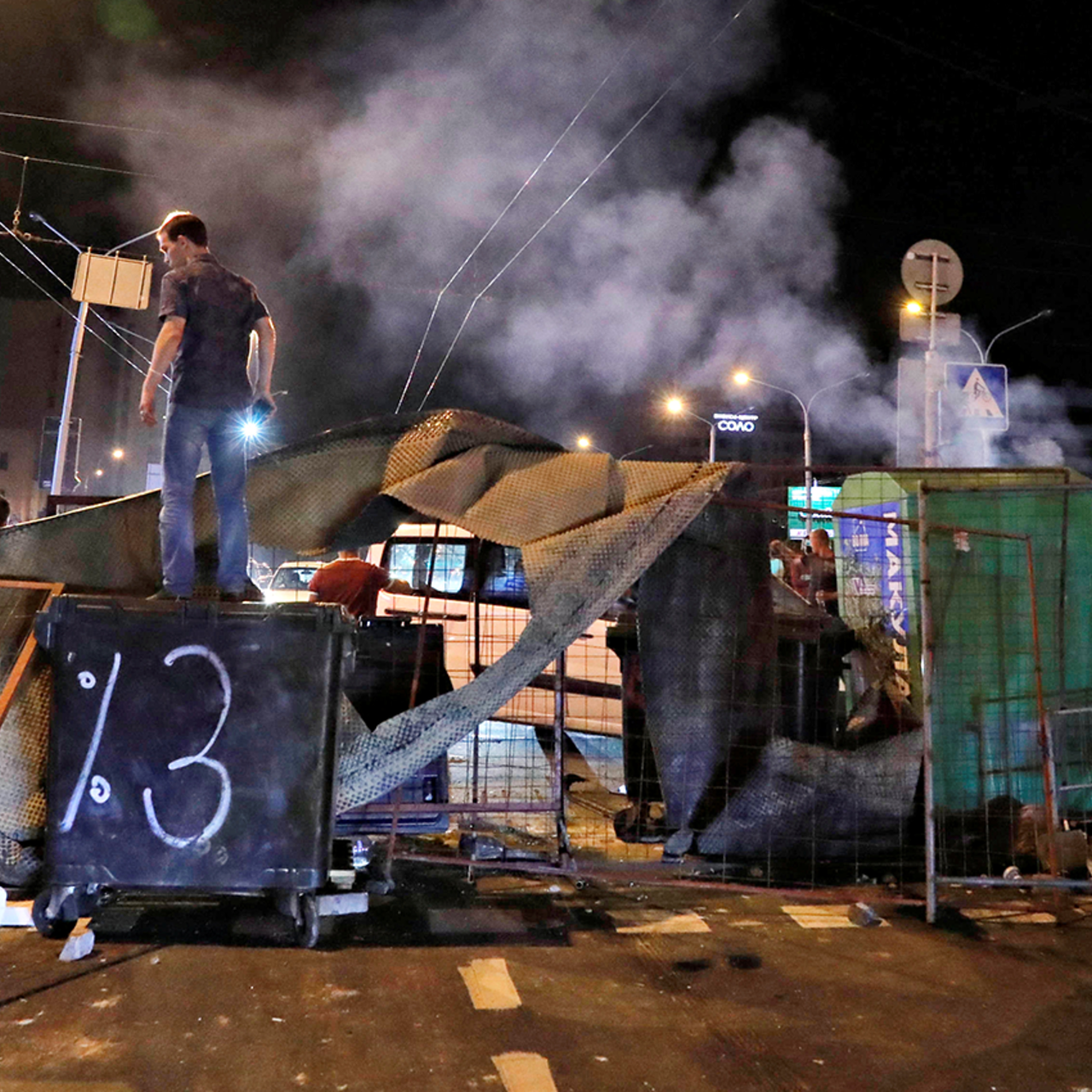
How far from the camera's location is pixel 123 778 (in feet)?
11.8

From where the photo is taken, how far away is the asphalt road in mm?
2828

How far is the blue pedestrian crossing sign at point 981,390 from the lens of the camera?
10.6 m

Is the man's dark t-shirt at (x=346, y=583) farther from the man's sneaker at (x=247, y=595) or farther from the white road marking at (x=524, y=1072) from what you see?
the white road marking at (x=524, y=1072)

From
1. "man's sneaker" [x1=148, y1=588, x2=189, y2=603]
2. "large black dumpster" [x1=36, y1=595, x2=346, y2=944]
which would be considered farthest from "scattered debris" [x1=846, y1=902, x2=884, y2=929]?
"man's sneaker" [x1=148, y1=588, x2=189, y2=603]

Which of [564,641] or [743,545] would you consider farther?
[743,545]

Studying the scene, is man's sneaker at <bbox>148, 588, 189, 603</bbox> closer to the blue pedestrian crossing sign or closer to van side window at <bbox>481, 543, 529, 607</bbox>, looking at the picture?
van side window at <bbox>481, 543, 529, 607</bbox>

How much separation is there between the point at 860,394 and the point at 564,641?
24.2m

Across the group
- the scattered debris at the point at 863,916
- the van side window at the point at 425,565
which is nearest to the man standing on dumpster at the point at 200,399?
the van side window at the point at 425,565

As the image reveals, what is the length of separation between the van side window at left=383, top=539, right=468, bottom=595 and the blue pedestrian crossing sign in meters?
6.55

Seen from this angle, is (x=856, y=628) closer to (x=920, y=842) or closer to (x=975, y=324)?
(x=920, y=842)

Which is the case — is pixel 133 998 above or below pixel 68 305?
below

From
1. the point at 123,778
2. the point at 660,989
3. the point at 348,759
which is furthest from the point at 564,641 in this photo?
the point at 123,778

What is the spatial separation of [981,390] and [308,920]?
970 cm

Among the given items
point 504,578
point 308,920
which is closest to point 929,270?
point 504,578
